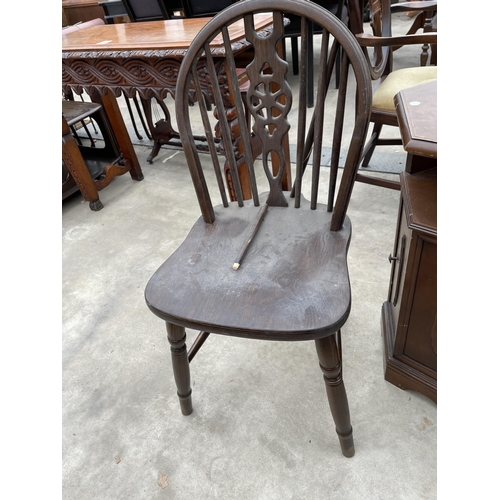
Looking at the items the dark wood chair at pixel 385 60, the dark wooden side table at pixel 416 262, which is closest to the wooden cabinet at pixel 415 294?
the dark wooden side table at pixel 416 262

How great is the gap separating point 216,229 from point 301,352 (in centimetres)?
59

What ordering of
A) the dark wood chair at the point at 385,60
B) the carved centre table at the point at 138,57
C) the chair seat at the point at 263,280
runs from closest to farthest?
the chair seat at the point at 263,280 → the dark wood chair at the point at 385,60 → the carved centre table at the point at 138,57

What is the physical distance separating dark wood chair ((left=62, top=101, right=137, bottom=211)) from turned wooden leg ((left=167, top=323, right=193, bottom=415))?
5.11 ft

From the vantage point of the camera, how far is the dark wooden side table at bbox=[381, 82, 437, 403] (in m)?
0.80

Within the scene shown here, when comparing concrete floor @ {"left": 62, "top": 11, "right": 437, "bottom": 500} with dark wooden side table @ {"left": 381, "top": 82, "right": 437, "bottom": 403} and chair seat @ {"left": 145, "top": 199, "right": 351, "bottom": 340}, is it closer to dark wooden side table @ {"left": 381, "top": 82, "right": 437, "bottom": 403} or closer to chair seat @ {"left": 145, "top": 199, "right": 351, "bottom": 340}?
dark wooden side table @ {"left": 381, "top": 82, "right": 437, "bottom": 403}

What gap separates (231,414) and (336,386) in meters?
0.44

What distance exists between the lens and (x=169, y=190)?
2426 millimetres

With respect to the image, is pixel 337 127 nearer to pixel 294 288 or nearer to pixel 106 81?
pixel 294 288

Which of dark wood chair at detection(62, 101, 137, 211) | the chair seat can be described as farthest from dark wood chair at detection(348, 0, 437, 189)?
dark wood chair at detection(62, 101, 137, 211)

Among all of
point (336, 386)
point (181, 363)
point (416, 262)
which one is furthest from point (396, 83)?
point (181, 363)

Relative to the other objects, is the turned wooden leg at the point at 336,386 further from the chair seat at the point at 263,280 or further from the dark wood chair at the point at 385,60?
the dark wood chair at the point at 385,60

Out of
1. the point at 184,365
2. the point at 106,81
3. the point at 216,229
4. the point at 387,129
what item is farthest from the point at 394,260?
the point at 387,129

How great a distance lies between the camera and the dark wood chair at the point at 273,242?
2.64ft

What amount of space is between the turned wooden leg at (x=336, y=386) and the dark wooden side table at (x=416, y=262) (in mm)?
246
